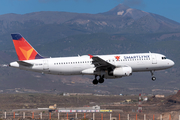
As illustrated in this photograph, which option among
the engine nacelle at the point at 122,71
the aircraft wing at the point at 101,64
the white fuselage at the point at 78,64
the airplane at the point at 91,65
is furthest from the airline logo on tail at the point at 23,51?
the engine nacelle at the point at 122,71

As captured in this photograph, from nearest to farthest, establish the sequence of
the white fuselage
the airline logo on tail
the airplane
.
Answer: the airplane, the white fuselage, the airline logo on tail

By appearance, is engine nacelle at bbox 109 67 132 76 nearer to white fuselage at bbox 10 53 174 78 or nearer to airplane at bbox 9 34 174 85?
airplane at bbox 9 34 174 85

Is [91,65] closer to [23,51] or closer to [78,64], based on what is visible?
[78,64]

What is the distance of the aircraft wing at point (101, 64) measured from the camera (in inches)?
2689

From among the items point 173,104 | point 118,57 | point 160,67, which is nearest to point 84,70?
point 118,57

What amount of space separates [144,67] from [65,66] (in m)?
17.2

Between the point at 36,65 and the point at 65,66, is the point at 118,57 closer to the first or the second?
the point at 65,66

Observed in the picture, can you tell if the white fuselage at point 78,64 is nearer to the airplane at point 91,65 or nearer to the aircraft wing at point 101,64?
the airplane at point 91,65

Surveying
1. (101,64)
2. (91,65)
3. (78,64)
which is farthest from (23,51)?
(101,64)

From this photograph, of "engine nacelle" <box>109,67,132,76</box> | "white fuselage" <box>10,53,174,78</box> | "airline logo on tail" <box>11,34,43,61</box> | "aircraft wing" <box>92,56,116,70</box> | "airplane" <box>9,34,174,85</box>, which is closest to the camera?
"aircraft wing" <box>92,56,116,70</box>

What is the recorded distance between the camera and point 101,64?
70500mm

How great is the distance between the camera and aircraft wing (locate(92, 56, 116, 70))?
6830cm

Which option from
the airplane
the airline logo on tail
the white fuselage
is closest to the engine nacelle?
the airplane

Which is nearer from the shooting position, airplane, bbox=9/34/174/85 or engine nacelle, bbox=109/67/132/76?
engine nacelle, bbox=109/67/132/76
